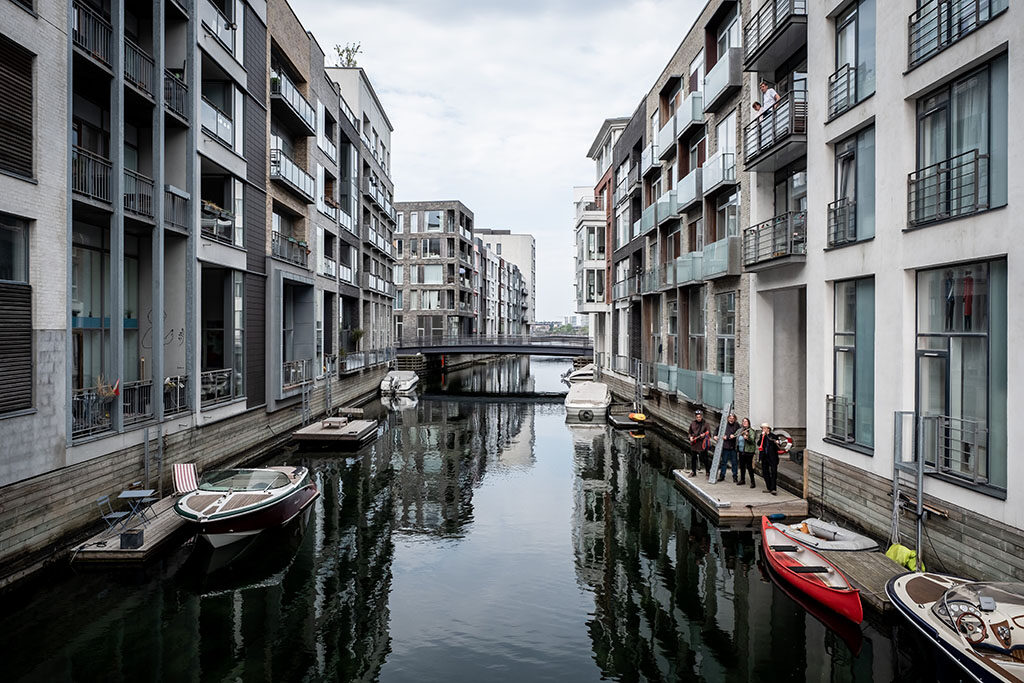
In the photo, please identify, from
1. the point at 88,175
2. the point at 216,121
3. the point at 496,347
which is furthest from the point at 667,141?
the point at 496,347

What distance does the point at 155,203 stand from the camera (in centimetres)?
1708

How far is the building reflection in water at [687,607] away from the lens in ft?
30.2

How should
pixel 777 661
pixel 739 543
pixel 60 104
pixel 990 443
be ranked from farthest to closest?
pixel 739 543, pixel 60 104, pixel 990 443, pixel 777 661

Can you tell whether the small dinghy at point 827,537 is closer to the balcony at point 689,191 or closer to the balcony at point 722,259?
the balcony at point 722,259

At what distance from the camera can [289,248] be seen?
2931 centimetres

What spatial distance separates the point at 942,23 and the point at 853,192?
3853 mm

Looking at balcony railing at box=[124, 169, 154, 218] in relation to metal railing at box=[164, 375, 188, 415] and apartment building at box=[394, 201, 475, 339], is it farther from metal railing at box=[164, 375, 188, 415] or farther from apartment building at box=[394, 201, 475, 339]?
apartment building at box=[394, 201, 475, 339]

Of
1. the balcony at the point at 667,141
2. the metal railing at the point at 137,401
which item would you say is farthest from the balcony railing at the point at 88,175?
the balcony at the point at 667,141

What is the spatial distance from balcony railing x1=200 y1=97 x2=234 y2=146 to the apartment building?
181 ft

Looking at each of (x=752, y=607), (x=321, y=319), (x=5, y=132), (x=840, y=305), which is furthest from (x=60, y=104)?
(x=321, y=319)

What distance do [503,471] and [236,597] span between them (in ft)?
39.6

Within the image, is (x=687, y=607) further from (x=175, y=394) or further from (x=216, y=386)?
(x=216, y=386)

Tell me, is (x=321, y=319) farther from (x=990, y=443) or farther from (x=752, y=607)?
(x=990, y=443)

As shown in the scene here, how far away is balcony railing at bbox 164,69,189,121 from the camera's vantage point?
18.0 m
